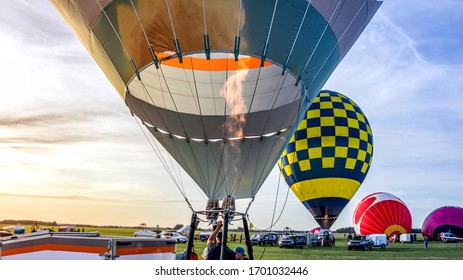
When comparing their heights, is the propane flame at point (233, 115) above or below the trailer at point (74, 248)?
above

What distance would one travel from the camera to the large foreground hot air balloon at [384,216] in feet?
76.3

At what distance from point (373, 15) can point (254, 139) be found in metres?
2.82

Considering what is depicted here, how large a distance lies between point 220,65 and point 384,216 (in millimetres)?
19045

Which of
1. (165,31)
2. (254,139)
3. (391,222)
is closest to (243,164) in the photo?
(254,139)

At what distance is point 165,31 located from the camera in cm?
579

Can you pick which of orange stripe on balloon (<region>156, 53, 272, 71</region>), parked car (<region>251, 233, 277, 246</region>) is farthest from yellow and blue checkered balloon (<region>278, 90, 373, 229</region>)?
orange stripe on balloon (<region>156, 53, 272, 71</region>)

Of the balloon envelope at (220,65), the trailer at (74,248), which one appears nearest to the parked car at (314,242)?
the balloon envelope at (220,65)

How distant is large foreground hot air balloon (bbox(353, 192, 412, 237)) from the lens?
23250 mm

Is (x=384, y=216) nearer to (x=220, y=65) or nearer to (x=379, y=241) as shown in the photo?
(x=379, y=241)

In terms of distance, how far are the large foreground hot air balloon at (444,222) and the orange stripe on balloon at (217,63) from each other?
21.4 m

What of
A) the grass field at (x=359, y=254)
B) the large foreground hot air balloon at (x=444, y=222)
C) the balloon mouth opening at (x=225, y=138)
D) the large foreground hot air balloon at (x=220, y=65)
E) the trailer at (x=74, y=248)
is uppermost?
the large foreground hot air balloon at (x=220, y=65)

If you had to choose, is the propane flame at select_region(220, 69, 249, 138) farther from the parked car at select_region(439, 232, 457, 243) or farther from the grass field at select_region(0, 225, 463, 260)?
the parked car at select_region(439, 232, 457, 243)

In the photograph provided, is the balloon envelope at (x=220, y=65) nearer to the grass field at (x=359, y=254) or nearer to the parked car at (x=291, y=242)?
the grass field at (x=359, y=254)
